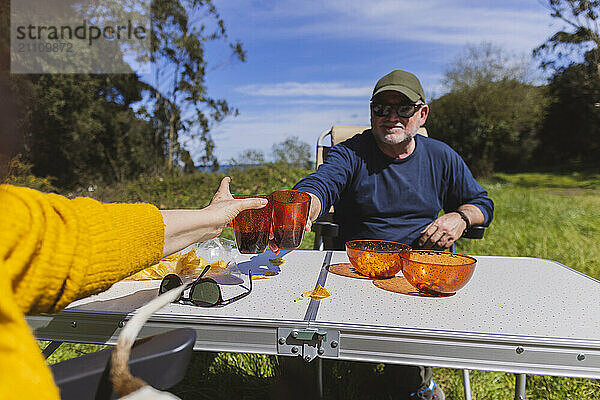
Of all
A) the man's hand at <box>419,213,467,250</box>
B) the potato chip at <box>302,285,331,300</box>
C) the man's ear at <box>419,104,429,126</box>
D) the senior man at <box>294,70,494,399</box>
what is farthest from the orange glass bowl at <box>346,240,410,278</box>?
the man's ear at <box>419,104,429,126</box>

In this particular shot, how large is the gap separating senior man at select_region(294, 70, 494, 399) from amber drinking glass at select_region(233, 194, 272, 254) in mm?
811

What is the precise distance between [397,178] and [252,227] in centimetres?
125

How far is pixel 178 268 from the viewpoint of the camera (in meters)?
1.54

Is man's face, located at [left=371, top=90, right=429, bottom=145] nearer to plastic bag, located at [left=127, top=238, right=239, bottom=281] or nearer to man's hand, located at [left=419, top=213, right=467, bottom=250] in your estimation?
man's hand, located at [left=419, top=213, right=467, bottom=250]

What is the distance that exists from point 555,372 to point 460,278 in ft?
1.14

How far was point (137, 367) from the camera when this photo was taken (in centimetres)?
74

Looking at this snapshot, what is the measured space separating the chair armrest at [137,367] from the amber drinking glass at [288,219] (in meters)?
0.57

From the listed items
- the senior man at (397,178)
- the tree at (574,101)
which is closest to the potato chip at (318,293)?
the senior man at (397,178)

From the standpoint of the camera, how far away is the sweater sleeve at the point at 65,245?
2.12 ft

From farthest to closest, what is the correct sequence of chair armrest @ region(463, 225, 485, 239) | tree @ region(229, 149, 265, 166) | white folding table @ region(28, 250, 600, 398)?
1. tree @ region(229, 149, 265, 166)
2. chair armrest @ region(463, 225, 485, 239)
3. white folding table @ region(28, 250, 600, 398)

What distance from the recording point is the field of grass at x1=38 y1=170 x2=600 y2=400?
2230 millimetres

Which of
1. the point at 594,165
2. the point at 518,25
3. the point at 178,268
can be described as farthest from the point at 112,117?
the point at 594,165

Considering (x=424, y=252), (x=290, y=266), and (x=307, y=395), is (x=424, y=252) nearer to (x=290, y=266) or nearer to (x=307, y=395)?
(x=290, y=266)

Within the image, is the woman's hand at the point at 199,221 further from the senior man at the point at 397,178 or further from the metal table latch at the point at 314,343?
the senior man at the point at 397,178
